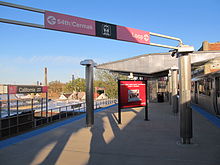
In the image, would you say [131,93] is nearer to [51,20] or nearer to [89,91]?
[89,91]

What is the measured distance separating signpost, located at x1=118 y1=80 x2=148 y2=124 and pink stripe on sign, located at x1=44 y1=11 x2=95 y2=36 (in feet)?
15.8

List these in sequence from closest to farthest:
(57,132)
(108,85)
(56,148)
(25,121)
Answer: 1. (56,148)
2. (57,132)
3. (25,121)
4. (108,85)

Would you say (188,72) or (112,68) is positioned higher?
(112,68)

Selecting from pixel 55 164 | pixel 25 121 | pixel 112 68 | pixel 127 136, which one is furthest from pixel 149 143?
pixel 112 68

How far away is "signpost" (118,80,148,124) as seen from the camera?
941cm

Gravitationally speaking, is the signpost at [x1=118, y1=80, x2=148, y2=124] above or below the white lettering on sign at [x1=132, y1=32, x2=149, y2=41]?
below

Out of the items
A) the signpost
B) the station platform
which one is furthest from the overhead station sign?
the signpost

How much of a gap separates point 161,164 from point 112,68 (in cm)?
1607

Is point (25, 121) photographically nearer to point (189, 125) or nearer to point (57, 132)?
point (57, 132)

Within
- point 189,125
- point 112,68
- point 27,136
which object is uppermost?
point 112,68

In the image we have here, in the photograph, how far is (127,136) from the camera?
6723 millimetres

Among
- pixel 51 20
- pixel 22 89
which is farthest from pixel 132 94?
pixel 22 89

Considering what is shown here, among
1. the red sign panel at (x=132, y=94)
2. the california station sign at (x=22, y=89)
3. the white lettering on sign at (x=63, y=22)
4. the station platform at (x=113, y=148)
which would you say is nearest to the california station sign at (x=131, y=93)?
the red sign panel at (x=132, y=94)

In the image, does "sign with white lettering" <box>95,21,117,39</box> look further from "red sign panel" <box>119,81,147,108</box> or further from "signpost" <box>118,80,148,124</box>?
"red sign panel" <box>119,81,147,108</box>
